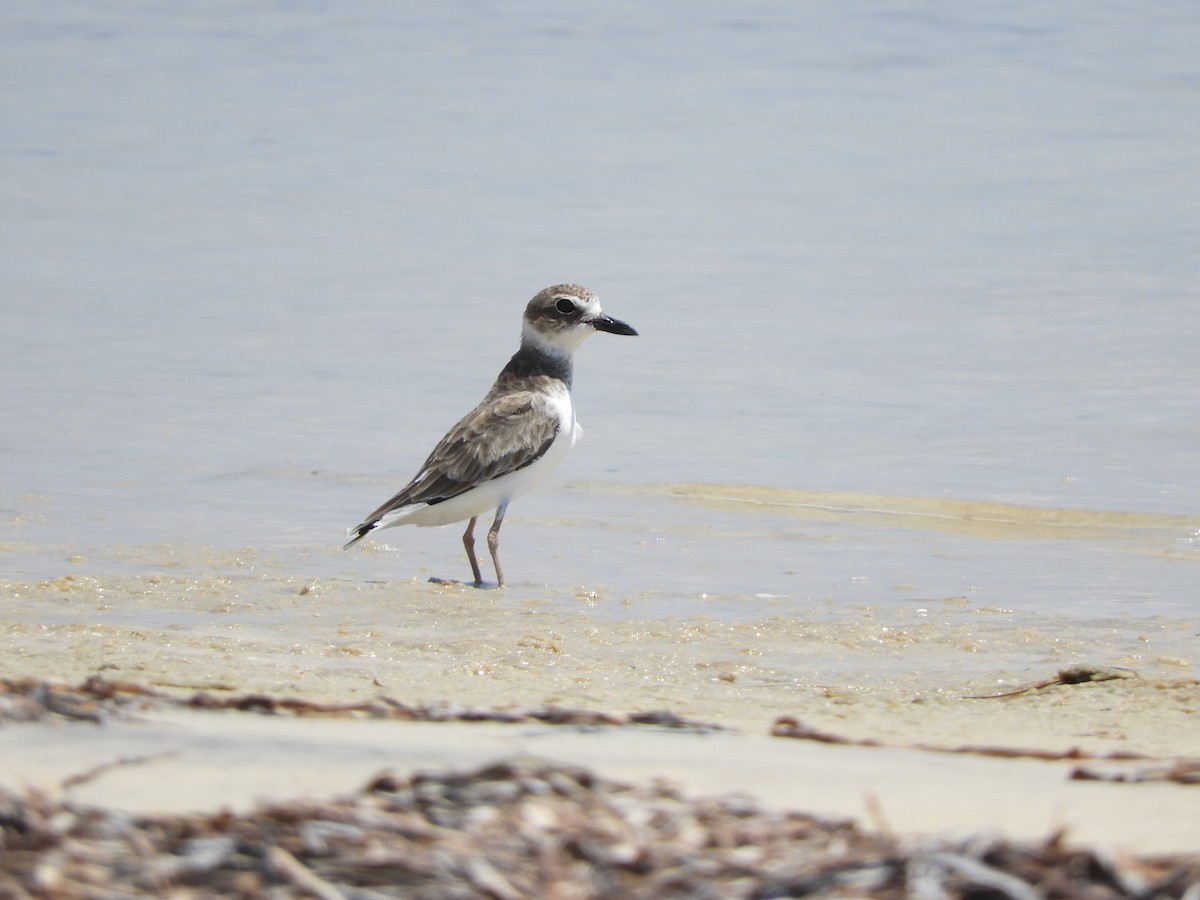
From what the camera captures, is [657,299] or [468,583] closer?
[468,583]

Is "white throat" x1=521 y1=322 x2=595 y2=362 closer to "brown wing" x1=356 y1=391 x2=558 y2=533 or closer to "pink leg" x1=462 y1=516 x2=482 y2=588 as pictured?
"brown wing" x1=356 y1=391 x2=558 y2=533

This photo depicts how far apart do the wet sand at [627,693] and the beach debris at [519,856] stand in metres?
0.15

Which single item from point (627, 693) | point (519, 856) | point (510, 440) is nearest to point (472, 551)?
point (510, 440)

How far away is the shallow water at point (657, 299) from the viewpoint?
9859mm

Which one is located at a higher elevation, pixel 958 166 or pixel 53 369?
pixel 958 166

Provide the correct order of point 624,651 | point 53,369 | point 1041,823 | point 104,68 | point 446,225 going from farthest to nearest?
point 104,68, point 446,225, point 53,369, point 624,651, point 1041,823

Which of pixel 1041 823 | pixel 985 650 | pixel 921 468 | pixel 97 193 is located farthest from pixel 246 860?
pixel 97 193

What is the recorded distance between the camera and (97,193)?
68.1 feet

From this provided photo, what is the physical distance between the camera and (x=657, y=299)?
16250 millimetres

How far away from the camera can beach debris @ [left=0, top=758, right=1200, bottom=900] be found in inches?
115

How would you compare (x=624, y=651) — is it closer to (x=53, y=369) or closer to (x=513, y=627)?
(x=513, y=627)

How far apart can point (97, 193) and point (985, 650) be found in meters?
15.7

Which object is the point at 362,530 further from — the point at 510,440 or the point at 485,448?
the point at 510,440

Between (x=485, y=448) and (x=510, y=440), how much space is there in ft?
0.52
